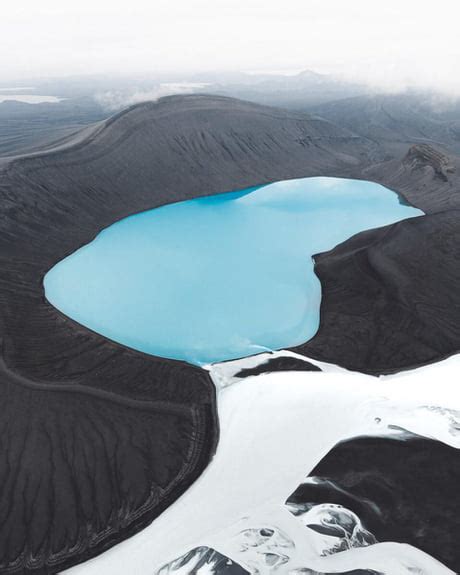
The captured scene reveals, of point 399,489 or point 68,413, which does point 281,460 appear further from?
point 68,413

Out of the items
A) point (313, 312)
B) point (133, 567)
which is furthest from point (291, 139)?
point (133, 567)

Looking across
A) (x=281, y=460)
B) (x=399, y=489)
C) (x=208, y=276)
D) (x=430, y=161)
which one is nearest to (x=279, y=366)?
(x=281, y=460)

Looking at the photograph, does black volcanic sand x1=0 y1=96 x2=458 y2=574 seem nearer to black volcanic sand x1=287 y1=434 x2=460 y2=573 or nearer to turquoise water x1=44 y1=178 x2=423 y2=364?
turquoise water x1=44 y1=178 x2=423 y2=364

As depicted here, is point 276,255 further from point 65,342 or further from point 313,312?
point 65,342

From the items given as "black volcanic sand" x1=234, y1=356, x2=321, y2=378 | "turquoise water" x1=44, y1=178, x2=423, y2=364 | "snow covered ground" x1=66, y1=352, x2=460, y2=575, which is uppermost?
"turquoise water" x1=44, y1=178, x2=423, y2=364

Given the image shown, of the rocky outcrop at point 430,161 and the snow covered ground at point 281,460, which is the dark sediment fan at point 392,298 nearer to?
the snow covered ground at point 281,460

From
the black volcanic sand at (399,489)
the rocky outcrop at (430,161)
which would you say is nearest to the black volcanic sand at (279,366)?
the black volcanic sand at (399,489)

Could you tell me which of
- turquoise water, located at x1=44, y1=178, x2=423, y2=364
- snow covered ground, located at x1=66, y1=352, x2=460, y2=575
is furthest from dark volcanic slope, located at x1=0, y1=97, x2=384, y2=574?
turquoise water, located at x1=44, y1=178, x2=423, y2=364
